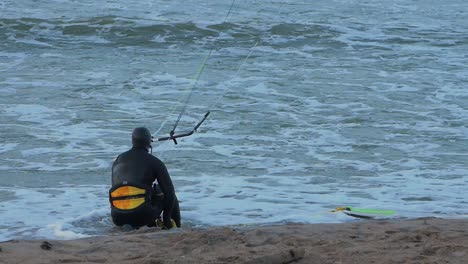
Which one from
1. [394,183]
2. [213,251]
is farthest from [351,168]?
[213,251]

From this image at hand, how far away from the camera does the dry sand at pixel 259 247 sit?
5207 millimetres

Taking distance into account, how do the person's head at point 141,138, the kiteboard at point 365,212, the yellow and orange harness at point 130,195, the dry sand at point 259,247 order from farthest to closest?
the kiteboard at point 365,212
the person's head at point 141,138
the yellow and orange harness at point 130,195
the dry sand at point 259,247

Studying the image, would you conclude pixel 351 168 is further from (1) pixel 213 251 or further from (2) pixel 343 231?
(1) pixel 213 251

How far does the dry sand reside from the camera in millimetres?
5207

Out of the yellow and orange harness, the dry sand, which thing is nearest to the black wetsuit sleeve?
the yellow and orange harness

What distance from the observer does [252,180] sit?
9.05 metres

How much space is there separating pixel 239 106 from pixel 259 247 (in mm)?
7559

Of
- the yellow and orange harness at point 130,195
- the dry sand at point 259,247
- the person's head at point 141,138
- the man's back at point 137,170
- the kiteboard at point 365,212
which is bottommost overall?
the kiteboard at point 365,212

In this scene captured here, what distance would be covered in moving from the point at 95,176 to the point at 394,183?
118 inches

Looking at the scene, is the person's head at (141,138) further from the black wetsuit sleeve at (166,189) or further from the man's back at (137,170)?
the black wetsuit sleeve at (166,189)

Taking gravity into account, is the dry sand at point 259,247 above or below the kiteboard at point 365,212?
above

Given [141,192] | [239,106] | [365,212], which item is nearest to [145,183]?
[141,192]

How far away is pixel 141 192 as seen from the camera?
21.9 ft

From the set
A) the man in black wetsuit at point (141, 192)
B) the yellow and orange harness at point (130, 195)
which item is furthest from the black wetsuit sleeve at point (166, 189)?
the yellow and orange harness at point (130, 195)
